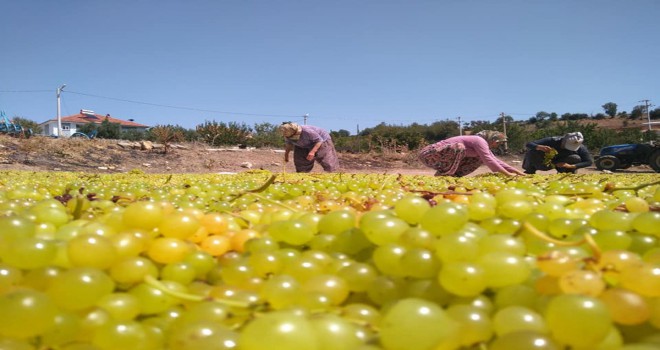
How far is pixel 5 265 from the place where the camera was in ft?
1.97

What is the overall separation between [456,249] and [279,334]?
28 centimetres

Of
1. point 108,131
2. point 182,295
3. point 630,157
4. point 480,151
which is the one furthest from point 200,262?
point 108,131

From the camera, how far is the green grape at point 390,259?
0.59m

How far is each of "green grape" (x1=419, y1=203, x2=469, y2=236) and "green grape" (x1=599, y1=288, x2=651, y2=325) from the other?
0.28m

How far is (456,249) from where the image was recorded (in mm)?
574

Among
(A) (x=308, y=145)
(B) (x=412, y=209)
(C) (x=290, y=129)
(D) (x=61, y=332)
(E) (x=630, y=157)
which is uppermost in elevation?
(C) (x=290, y=129)

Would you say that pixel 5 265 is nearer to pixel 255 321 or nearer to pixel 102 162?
pixel 255 321

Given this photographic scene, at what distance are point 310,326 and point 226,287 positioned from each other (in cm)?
22

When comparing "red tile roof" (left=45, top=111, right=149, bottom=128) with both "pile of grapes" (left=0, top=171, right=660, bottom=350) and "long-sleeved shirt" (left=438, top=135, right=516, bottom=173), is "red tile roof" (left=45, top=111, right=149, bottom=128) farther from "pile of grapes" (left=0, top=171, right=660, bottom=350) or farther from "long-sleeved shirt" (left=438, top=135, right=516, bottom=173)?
"pile of grapes" (left=0, top=171, right=660, bottom=350)

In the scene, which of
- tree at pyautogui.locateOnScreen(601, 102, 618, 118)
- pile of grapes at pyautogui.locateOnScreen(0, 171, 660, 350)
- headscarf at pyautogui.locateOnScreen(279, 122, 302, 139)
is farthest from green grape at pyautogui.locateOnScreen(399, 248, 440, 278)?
tree at pyautogui.locateOnScreen(601, 102, 618, 118)

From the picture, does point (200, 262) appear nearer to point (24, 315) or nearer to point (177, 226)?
point (177, 226)

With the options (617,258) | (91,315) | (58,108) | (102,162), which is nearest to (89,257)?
(91,315)

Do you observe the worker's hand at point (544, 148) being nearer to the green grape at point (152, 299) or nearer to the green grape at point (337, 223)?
the green grape at point (337, 223)

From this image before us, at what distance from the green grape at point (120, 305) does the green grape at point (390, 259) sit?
0.34 metres
